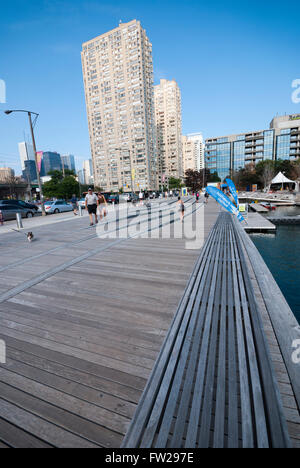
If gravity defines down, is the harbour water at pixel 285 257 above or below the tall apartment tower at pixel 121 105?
below

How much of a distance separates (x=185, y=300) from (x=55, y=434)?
7.45ft

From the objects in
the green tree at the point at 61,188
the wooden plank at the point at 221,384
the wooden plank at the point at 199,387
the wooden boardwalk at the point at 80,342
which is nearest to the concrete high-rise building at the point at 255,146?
the green tree at the point at 61,188

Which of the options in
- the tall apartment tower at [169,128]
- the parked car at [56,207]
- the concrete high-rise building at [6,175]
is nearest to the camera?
the parked car at [56,207]

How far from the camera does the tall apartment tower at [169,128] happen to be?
125938mm

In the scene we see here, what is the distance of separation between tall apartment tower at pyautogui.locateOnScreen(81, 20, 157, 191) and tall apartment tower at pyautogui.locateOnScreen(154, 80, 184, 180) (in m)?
27.3

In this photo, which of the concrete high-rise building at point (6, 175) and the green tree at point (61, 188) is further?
the concrete high-rise building at point (6, 175)

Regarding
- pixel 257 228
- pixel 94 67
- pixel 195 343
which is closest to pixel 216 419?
pixel 195 343

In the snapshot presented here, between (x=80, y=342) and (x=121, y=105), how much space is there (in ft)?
355

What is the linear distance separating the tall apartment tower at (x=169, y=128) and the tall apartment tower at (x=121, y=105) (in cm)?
2733

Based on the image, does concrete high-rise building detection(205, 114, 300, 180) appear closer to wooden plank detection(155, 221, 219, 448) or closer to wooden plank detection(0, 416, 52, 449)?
wooden plank detection(155, 221, 219, 448)

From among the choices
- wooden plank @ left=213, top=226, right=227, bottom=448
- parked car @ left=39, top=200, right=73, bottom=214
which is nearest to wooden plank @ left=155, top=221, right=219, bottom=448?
wooden plank @ left=213, top=226, right=227, bottom=448

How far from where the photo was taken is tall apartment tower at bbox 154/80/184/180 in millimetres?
125938

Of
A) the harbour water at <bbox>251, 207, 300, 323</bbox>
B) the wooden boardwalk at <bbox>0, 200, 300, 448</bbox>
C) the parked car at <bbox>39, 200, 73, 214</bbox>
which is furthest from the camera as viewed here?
the parked car at <bbox>39, 200, 73, 214</bbox>

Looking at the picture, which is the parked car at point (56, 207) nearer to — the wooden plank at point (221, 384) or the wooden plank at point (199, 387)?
the wooden plank at point (221, 384)
